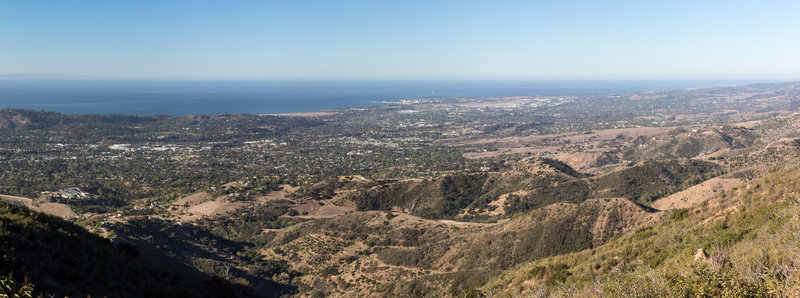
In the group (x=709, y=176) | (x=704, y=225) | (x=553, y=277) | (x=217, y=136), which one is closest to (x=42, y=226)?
(x=553, y=277)

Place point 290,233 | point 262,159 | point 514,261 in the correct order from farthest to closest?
point 262,159 < point 290,233 < point 514,261

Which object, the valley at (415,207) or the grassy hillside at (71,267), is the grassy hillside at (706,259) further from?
the grassy hillside at (71,267)

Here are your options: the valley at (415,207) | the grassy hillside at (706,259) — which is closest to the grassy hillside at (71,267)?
the valley at (415,207)

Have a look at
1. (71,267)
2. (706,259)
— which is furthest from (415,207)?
(706,259)

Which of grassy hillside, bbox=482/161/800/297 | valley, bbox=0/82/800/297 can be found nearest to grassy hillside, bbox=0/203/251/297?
valley, bbox=0/82/800/297

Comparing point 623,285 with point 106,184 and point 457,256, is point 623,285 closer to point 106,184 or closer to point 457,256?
point 457,256

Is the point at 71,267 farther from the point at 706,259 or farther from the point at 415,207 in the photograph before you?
the point at 415,207

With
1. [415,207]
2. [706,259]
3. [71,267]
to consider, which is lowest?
[415,207]

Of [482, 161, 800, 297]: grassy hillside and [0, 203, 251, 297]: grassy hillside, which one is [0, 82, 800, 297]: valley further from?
[0, 203, 251, 297]: grassy hillside
